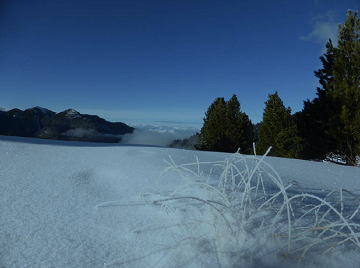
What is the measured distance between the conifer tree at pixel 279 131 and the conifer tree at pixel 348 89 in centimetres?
195

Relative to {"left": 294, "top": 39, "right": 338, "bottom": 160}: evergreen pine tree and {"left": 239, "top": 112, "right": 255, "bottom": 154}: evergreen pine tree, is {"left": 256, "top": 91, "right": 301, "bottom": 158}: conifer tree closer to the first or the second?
{"left": 294, "top": 39, "right": 338, "bottom": 160}: evergreen pine tree

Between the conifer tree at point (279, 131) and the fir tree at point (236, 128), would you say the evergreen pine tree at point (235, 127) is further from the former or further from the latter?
the conifer tree at point (279, 131)

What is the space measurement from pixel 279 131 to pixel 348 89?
11.8 ft

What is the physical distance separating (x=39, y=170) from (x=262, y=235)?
1413 millimetres

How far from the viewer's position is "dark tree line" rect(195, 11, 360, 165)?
561cm

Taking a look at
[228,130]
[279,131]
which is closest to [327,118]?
[279,131]

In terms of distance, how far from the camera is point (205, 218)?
865mm

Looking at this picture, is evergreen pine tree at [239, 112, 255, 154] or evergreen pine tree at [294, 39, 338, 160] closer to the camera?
evergreen pine tree at [294, 39, 338, 160]

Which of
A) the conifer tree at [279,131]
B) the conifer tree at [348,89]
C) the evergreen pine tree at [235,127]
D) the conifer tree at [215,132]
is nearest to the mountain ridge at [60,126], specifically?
the conifer tree at [215,132]

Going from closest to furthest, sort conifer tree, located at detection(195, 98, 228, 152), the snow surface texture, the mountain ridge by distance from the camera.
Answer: the snow surface texture, conifer tree, located at detection(195, 98, 228, 152), the mountain ridge

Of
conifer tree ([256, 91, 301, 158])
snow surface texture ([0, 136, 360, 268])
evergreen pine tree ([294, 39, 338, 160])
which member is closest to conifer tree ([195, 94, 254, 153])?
conifer tree ([256, 91, 301, 158])

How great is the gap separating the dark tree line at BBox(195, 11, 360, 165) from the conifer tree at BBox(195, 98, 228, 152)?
0.23 m

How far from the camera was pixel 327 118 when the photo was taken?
6793 mm

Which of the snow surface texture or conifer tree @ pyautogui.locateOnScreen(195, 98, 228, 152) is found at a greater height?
conifer tree @ pyautogui.locateOnScreen(195, 98, 228, 152)
